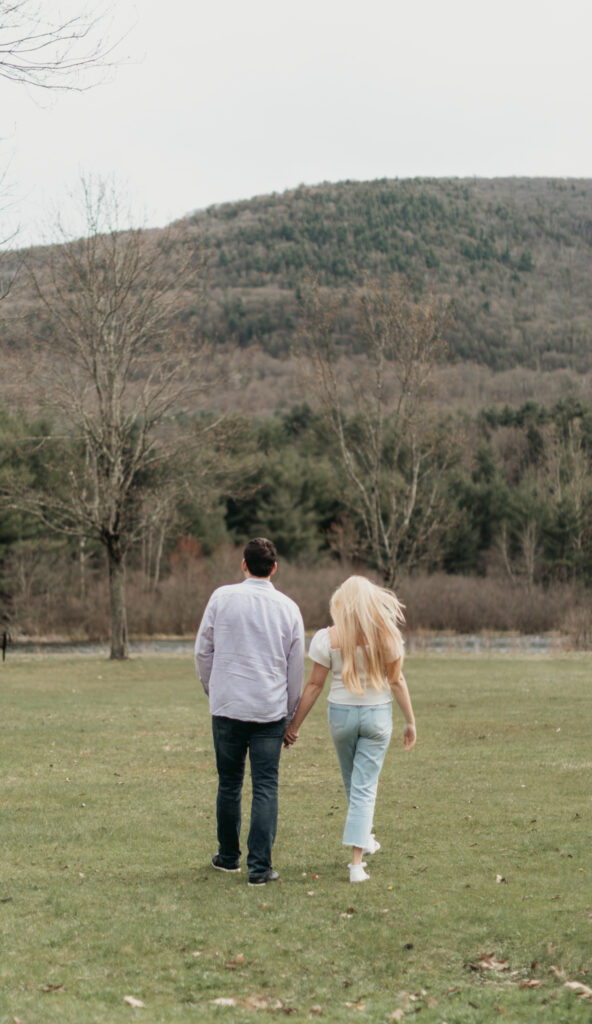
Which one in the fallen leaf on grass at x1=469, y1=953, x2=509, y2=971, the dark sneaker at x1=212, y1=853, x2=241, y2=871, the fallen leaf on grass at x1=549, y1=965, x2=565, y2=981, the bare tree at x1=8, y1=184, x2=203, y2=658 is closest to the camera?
the fallen leaf on grass at x1=549, y1=965, x2=565, y2=981

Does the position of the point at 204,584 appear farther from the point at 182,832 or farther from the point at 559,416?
the point at 182,832

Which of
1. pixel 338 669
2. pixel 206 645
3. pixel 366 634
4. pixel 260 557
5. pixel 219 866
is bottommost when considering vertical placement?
pixel 219 866

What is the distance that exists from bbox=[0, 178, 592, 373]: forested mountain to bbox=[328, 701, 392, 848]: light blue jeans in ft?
264

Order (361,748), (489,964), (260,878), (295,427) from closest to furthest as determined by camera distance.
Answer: (489,964) < (260,878) < (361,748) < (295,427)

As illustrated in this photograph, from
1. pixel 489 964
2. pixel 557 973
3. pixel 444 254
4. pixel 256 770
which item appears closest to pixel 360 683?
pixel 256 770

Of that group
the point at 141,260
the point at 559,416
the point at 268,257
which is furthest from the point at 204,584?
the point at 268,257

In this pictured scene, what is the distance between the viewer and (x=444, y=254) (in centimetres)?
11600

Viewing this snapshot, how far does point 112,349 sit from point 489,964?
979 inches

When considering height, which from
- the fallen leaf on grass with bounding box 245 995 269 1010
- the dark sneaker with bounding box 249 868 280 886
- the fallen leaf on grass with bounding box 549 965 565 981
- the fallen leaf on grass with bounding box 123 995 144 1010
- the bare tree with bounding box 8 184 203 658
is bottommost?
the dark sneaker with bounding box 249 868 280 886

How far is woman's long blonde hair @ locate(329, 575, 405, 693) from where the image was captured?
6227 millimetres

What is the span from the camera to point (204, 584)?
45.0 meters

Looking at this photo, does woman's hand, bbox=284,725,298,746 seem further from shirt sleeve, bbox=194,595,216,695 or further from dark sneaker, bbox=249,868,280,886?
dark sneaker, bbox=249,868,280,886

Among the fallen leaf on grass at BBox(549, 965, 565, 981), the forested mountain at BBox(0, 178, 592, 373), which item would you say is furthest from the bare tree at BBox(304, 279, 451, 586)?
the forested mountain at BBox(0, 178, 592, 373)

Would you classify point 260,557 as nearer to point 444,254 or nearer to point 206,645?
point 206,645
